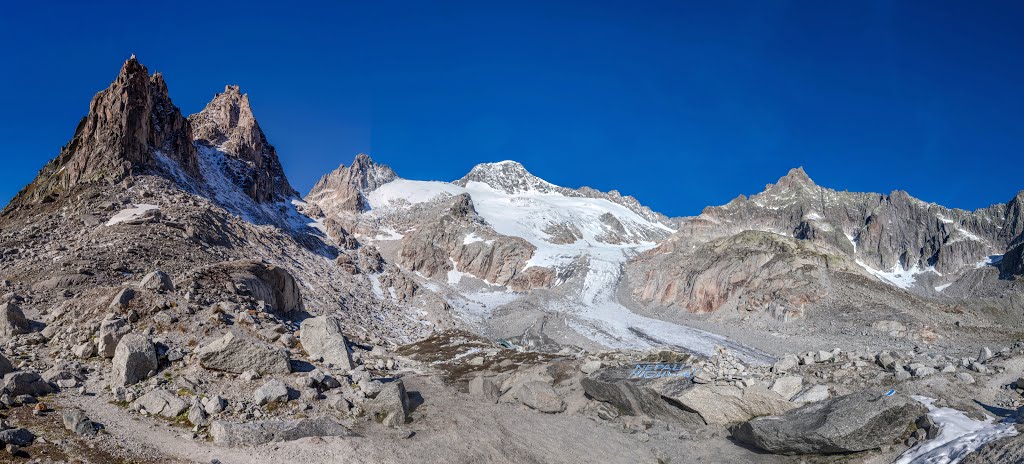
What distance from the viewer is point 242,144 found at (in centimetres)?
12825

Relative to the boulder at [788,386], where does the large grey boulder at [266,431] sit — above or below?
below

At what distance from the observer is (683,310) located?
95.5 m

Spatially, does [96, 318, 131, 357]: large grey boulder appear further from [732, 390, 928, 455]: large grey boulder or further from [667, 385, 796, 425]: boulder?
[732, 390, 928, 455]: large grey boulder

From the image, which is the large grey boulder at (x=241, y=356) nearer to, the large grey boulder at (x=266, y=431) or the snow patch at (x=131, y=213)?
the large grey boulder at (x=266, y=431)

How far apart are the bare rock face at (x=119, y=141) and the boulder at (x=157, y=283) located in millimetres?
51608

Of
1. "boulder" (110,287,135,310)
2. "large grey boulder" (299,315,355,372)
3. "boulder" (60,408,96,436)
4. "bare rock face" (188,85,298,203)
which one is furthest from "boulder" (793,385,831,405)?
"bare rock face" (188,85,298,203)

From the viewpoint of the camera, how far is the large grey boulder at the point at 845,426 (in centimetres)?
1352

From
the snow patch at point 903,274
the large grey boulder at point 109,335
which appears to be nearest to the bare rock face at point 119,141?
the large grey boulder at point 109,335

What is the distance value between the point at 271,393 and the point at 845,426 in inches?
623

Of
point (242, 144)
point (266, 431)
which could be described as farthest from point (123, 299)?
point (242, 144)

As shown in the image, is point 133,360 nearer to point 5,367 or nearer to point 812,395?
point 5,367

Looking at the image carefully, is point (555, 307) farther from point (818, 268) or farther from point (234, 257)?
point (234, 257)

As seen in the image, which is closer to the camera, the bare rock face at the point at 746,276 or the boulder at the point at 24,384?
the boulder at the point at 24,384

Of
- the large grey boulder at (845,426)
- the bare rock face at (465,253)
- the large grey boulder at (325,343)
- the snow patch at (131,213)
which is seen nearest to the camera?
the large grey boulder at (845,426)
